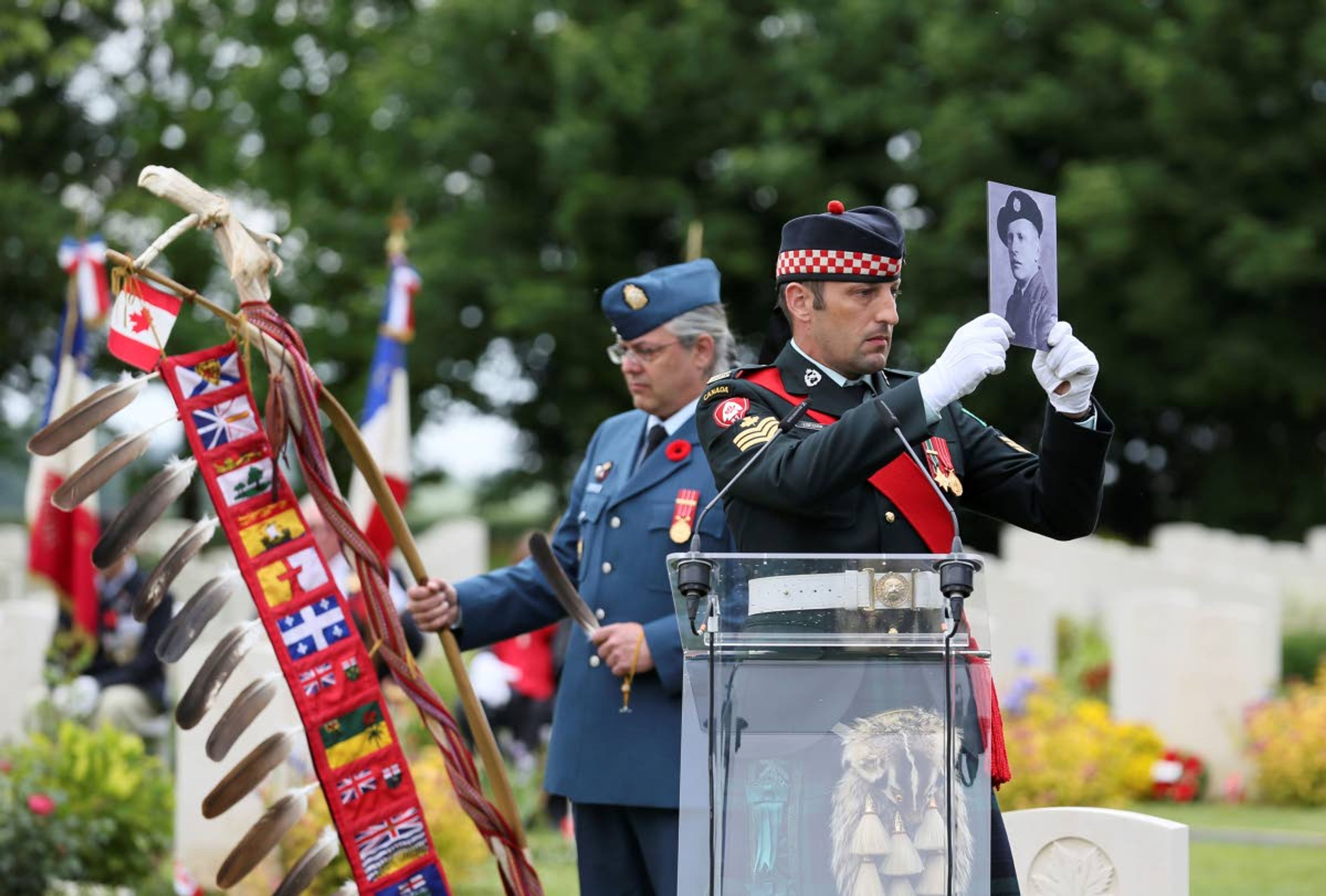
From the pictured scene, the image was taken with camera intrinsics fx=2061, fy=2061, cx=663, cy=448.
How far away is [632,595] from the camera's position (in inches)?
205

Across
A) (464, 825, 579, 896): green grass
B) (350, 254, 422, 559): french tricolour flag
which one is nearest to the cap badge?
(464, 825, 579, 896): green grass

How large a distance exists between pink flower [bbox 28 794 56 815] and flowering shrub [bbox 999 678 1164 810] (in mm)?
4357

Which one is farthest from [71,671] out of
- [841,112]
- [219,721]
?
[841,112]

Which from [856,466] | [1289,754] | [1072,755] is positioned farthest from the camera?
[1289,754]

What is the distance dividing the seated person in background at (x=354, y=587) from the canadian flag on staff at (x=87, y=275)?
1.82 meters

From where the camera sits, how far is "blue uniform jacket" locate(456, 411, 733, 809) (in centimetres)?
502

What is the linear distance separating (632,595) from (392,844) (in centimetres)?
88

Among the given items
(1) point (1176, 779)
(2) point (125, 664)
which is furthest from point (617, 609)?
(1) point (1176, 779)

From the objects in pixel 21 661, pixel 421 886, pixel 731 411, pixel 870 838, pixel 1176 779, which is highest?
pixel 731 411

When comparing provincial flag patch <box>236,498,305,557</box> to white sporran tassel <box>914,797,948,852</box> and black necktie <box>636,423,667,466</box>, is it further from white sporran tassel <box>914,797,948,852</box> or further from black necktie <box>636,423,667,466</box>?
white sporran tassel <box>914,797,948,852</box>

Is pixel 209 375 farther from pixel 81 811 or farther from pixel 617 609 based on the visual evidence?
pixel 81 811

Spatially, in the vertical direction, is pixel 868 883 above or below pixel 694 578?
below

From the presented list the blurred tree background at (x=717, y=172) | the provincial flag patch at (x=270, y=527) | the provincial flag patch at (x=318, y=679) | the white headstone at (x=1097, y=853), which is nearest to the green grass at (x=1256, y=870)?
the white headstone at (x=1097, y=853)

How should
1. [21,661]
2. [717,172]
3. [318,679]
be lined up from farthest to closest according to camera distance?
[717,172], [21,661], [318,679]
